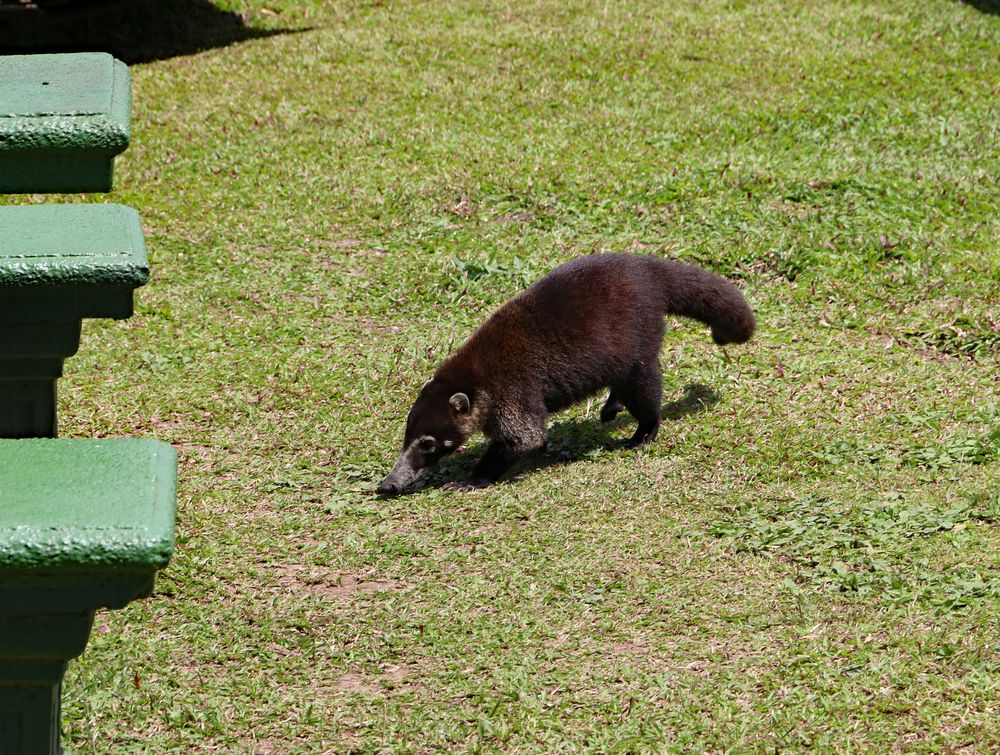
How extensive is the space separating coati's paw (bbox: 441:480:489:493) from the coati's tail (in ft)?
4.01

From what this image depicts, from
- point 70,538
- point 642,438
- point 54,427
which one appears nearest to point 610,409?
point 642,438

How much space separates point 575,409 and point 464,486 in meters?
1.08

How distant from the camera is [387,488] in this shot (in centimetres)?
523

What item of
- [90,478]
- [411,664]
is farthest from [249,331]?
[90,478]

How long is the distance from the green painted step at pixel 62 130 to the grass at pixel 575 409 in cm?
187

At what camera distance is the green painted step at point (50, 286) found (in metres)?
2.26

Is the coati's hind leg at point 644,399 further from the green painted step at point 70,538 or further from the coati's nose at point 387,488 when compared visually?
the green painted step at point 70,538

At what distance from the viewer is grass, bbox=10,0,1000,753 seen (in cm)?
384

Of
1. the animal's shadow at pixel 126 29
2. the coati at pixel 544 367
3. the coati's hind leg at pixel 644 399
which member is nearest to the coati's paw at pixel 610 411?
the coati at pixel 544 367

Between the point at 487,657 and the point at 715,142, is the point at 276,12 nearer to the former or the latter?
the point at 715,142

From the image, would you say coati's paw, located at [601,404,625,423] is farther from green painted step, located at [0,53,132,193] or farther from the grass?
green painted step, located at [0,53,132,193]

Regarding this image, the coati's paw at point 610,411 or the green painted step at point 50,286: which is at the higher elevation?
the green painted step at point 50,286

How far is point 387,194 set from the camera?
838cm

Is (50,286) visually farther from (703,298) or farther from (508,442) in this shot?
(703,298)
